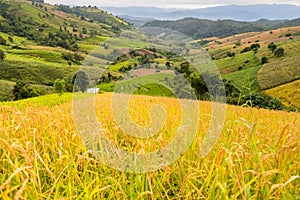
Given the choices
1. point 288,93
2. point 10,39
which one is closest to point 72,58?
point 10,39

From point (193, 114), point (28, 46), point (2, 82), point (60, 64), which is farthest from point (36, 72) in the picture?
point (193, 114)

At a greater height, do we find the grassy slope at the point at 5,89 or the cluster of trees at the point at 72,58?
the cluster of trees at the point at 72,58

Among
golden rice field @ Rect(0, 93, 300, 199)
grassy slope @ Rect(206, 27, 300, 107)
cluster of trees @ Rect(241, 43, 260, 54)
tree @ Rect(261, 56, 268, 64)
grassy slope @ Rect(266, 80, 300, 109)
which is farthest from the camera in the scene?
cluster of trees @ Rect(241, 43, 260, 54)

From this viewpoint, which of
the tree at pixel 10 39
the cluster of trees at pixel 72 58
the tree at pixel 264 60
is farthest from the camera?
the tree at pixel 10 39

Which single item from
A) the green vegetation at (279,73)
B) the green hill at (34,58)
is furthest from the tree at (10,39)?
the green vegetation at (279,73)

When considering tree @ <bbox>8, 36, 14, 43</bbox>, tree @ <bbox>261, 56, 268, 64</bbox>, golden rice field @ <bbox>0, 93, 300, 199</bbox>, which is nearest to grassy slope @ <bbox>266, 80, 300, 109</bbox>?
tree @ <bbox>261, 56, 268, 64</bbox>

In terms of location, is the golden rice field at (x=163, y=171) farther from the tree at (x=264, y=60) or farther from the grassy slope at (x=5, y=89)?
the tree at (x=264, y=60)

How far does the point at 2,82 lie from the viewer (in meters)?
91.4

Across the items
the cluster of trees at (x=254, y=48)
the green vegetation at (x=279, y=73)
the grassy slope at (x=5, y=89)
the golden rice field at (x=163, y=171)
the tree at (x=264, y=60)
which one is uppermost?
the cluster of trees at (x=254, y=48)

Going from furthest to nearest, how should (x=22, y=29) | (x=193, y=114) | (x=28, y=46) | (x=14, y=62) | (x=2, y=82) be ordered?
1. (x=22, y=29)
2. (x=28, y=46)
3. (x=14, y=62)
4. (x=2, y=82)
5. (x=193, y=114)

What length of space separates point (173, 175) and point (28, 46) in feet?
562

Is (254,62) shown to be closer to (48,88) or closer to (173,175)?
(48,88)

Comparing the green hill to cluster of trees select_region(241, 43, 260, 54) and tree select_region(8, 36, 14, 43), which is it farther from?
cluster of trees select_region(241, 43, 260, 54)

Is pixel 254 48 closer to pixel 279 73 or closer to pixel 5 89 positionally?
pixel 279 73
